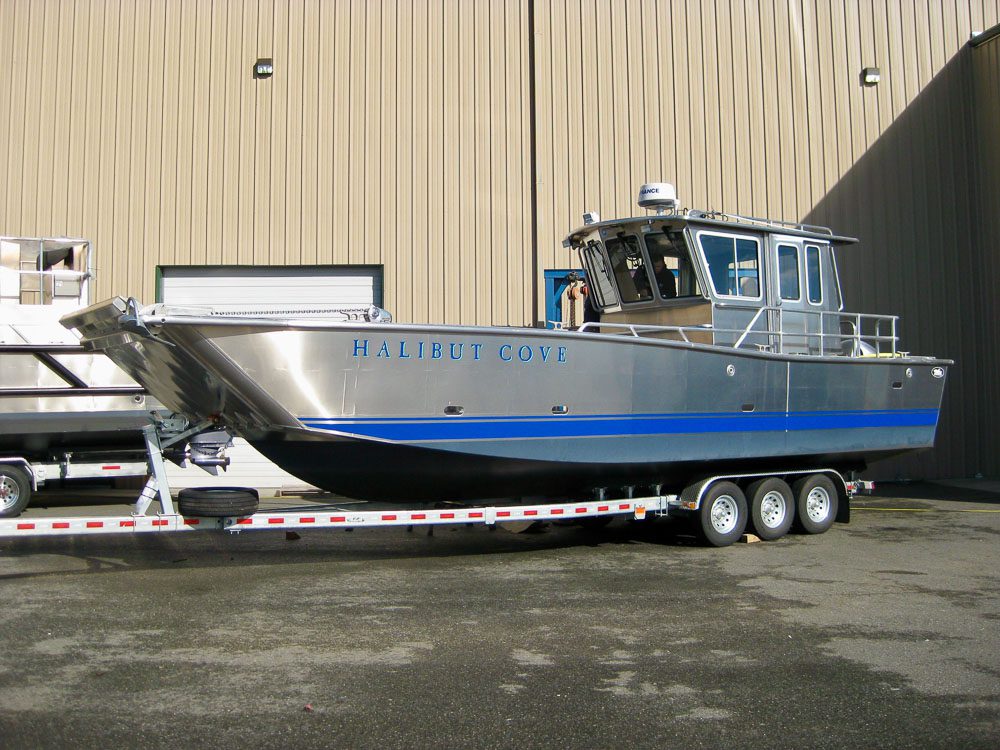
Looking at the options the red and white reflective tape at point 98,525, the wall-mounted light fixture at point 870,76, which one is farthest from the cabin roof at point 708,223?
the wall-mounted light fixture at point 870,76

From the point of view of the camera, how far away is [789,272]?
9.87 m

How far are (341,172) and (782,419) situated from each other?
27.5 ft

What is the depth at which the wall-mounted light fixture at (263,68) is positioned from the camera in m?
14.5

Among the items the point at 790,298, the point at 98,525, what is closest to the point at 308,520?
the point at 98,525

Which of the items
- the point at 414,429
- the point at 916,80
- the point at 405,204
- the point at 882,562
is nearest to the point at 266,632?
the point at 414,429

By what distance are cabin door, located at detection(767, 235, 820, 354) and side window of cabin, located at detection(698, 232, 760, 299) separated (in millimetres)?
202

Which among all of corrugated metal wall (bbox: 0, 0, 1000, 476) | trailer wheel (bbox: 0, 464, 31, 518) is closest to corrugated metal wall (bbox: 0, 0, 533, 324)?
corrugated metal wall (bbox: 0, 0, 1000, 476)

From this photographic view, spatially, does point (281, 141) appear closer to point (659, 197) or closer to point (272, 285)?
point (272, 285)

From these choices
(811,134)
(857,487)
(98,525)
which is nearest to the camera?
(98,525)

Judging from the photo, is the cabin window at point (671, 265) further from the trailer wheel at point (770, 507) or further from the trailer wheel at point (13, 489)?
the trailer wheel at point (13, 489)

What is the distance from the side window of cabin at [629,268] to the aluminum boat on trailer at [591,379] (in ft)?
0.06

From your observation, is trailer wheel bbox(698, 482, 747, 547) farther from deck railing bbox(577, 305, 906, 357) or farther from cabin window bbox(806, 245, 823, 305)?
cabin window bbox(806, 245, 823, 305)

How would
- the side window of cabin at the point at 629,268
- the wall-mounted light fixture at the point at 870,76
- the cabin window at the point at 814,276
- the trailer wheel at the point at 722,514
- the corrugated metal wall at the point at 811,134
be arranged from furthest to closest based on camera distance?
the wall-mounted light fixture at the point at 870,76
the corrugated metal wall at the point at 811,134
the cabin window at the point at 814,276
the side window of cabin at the point at 629,268
the trailer wheel at the point at 722,514

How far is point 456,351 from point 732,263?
3.58 meters
